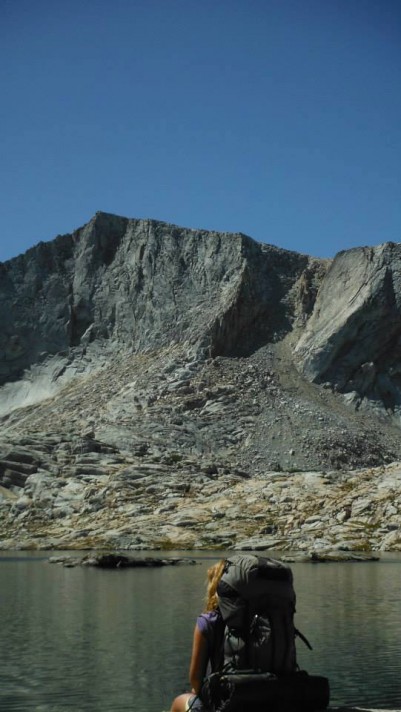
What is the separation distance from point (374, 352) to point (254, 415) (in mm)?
33705

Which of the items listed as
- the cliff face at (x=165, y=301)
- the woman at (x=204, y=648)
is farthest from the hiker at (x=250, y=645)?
the cliff face at (x=165, y=301)

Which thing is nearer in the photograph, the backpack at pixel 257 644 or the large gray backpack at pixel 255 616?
the backpack at pixel 257 644

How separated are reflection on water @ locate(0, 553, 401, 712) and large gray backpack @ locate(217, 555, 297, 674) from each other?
5.40 metres

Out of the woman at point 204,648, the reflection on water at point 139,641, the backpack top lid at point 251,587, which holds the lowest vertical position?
the reflection on water at point 139,641

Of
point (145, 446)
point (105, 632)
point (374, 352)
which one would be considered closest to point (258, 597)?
point (105, 632)

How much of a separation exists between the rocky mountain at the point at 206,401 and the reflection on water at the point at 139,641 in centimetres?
3948

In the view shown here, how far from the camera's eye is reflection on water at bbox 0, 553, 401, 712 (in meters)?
19.3

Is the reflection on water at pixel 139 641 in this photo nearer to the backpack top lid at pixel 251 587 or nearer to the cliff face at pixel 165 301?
the backpack top lid at pixel 251 587

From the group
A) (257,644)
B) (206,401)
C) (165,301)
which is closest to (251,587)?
(257,644)

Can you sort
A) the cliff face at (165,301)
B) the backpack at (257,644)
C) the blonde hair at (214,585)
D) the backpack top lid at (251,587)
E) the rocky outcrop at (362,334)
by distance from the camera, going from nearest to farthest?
the backpack at (257,644), the backpack top lid at (251,587), the blonde hair at (214,585), the rocky outcrop at (362,334), the cliff face at (165,301)

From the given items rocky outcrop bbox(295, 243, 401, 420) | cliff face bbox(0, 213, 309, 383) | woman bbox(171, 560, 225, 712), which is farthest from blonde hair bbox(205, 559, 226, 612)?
cliff face bbox(0, 213, 309, 383)

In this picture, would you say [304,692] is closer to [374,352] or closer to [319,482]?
[319,482]

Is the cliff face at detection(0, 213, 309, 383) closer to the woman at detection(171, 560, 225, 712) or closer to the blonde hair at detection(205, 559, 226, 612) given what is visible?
the blonde hair at detection(205, 559, 226, 612)

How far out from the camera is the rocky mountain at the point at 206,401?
97.1 metres
